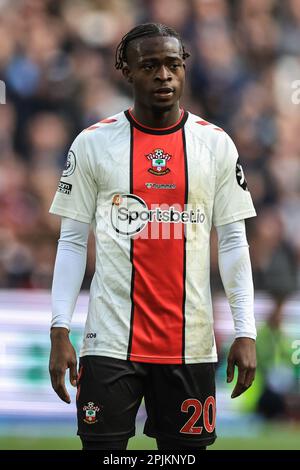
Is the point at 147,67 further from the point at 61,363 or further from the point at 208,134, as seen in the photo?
the point at 61,363

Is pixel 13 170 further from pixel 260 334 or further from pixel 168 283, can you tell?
pixel 168 283

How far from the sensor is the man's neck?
4.15 m

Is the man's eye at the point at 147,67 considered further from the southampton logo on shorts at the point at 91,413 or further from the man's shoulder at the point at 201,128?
the southampton logo on shorts at the point at 91,413

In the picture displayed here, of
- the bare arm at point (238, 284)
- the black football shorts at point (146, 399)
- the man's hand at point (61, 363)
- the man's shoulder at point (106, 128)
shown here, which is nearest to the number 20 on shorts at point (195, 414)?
the black football shorts at point (146, 399)

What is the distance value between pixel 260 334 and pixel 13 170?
2.34 m

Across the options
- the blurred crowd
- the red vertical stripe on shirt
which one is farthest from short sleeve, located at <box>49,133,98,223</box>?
the blurred crowd

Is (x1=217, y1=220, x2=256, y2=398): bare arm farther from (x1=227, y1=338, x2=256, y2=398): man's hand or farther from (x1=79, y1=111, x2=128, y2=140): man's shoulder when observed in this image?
(x1=79, y1=111, x2=128, y2=140): man's shoulder

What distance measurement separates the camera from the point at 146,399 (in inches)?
162

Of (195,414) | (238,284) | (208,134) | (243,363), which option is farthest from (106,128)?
(195,414)

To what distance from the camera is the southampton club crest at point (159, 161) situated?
4.07m

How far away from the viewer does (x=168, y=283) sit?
4.04m

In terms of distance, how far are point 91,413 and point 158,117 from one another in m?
1.20

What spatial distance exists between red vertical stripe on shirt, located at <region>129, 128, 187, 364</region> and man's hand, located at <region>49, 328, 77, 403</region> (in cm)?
24
